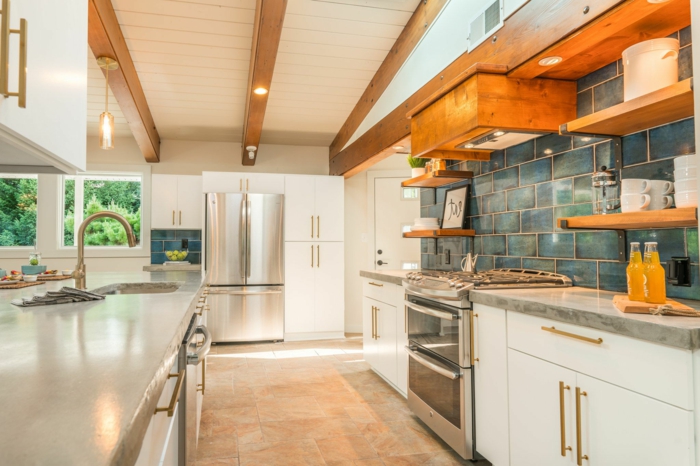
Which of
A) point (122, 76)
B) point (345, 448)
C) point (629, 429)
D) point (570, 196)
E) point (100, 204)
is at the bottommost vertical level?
point (345, 448)

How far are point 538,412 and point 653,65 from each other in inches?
53.9

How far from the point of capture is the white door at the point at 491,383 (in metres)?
2.05

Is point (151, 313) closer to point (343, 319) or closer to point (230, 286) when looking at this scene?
point (230, 286)

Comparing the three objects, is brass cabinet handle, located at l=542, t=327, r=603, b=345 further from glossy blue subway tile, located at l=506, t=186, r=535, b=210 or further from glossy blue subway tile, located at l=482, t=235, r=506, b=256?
glossy blue subway tile, located at l=482, t=235, r=506, b=256

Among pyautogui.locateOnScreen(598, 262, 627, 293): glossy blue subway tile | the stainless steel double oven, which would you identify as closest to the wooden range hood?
pyautogui.locateOnScreen(598, 262, 627, 293): glossy blue subway tile

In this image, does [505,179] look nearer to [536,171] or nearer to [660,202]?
[536,171]

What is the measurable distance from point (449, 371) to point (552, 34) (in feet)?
5.48

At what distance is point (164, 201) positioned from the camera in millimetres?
5363

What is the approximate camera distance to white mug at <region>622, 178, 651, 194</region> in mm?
1770

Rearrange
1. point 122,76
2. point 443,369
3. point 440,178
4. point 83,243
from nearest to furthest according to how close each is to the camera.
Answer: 1. point 83,243
2. point 443,369
3. point 440,178
4. point 122,76

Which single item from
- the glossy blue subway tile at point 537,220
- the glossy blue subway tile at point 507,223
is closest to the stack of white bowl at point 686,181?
the glossy blue subway tile at point 537,220

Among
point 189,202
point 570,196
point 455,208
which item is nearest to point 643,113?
point 570,196

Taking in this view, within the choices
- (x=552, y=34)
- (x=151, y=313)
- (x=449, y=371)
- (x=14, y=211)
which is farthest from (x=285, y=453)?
(x=14, y=211)

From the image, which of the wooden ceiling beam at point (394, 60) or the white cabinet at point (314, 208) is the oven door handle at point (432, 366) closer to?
the wooden ceiling beam at point (394, 60)
